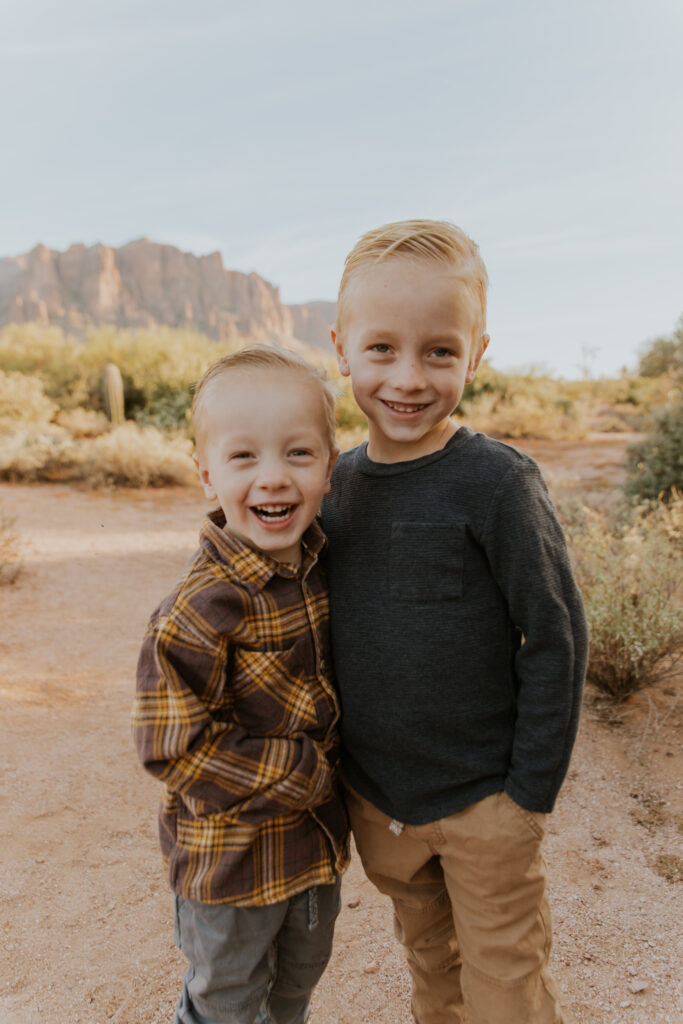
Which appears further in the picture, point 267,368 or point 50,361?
point 50,361

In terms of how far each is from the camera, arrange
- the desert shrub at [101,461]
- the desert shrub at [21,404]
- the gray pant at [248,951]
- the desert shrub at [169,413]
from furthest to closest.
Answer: the desert shrub at [169,413], the desert shrub at [21,404], the desert shrub at [101,461], the gray pant at [248,951]

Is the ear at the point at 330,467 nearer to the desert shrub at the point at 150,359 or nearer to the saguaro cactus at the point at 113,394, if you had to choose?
the desert shrub at the point at 150,359

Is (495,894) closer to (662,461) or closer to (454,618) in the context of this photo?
(454,618)

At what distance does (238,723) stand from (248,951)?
1.50 feet

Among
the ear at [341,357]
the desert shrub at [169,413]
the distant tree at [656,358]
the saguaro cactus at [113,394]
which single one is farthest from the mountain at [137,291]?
the ear at [341,357]

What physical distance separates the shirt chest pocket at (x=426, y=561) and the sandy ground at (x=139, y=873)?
1.49 meters

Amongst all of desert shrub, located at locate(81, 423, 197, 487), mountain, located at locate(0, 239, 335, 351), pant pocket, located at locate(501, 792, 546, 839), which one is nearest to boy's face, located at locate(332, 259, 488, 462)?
pant pocket, located at locate(501, 792, 546, 839)

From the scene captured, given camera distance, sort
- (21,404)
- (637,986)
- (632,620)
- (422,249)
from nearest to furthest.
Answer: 1. (422,249)
2. (637,986)
3. (632,620)
4. (21,404)

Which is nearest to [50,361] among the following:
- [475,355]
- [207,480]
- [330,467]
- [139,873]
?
[139,873]

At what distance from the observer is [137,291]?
79812 millimetres

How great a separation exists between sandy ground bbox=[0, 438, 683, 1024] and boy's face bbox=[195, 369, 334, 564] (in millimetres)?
1618

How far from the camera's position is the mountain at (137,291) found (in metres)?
72.2

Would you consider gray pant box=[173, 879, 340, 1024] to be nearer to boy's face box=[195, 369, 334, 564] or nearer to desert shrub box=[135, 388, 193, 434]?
boy's face box=[195, 369, 334, 564]

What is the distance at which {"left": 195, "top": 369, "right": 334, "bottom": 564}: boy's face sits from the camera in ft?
4.45
